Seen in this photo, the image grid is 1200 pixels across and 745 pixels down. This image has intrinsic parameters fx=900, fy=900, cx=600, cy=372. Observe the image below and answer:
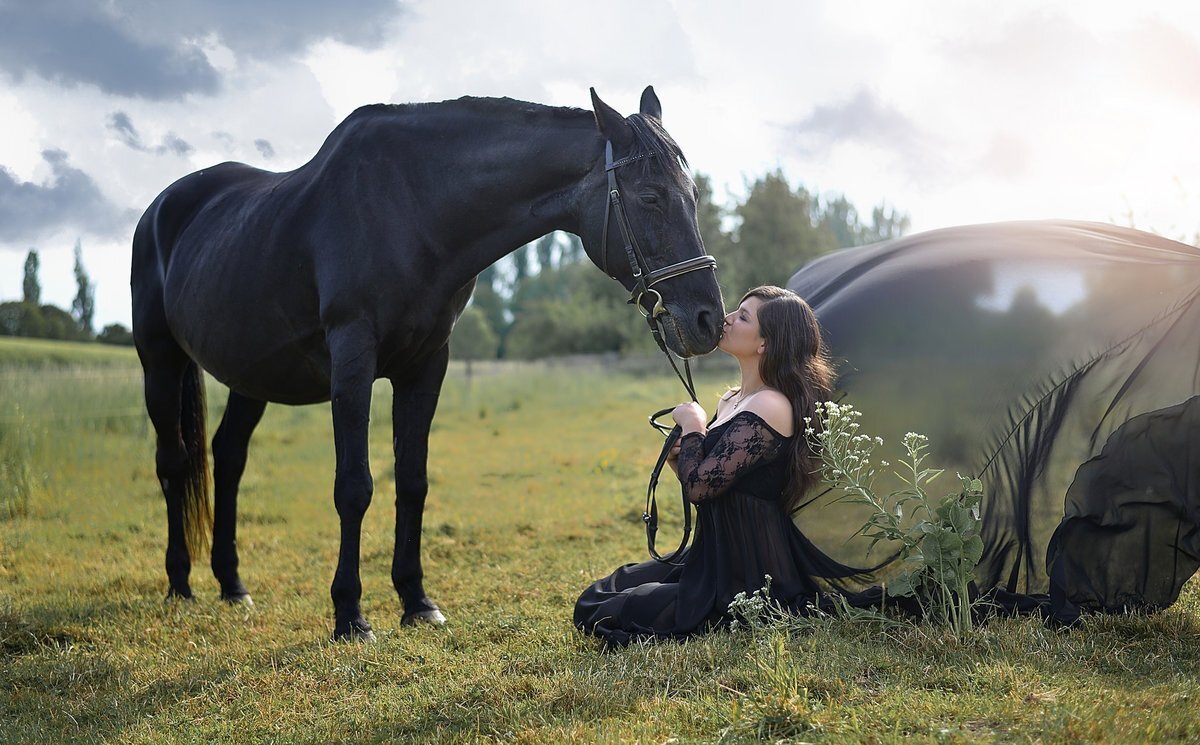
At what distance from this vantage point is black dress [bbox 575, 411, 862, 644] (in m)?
3.71

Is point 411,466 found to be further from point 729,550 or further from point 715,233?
point 715,233

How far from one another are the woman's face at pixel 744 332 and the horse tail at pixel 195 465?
145 inches

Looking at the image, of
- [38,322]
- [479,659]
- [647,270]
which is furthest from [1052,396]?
[38,322]

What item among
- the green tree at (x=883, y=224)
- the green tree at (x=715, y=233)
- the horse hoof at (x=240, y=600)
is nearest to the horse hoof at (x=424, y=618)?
the horse hoof at (x=240, y=600)

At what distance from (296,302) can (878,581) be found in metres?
3.10

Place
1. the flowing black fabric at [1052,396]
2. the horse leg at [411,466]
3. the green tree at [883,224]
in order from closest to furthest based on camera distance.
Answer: the flowing black fabric at [1052,396] → the horse leg at [411,466] → the green tree at [883,224]

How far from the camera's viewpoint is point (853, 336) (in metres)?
4.41

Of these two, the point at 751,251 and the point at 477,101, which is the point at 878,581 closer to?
the point at 477,101

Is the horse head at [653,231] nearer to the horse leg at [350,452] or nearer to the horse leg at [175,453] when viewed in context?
the horse leg at [350,452]

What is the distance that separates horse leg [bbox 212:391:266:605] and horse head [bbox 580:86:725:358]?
2.99 meters

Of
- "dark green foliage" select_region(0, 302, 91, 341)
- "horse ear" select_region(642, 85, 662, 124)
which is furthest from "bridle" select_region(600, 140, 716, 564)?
"dark green foliage" select_region(0, 302, 91, 341)

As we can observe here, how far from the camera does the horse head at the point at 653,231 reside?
12.2 feet

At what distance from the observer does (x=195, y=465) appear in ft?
19.1

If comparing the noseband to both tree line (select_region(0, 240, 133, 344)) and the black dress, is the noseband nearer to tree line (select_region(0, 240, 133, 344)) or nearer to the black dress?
the black dress
